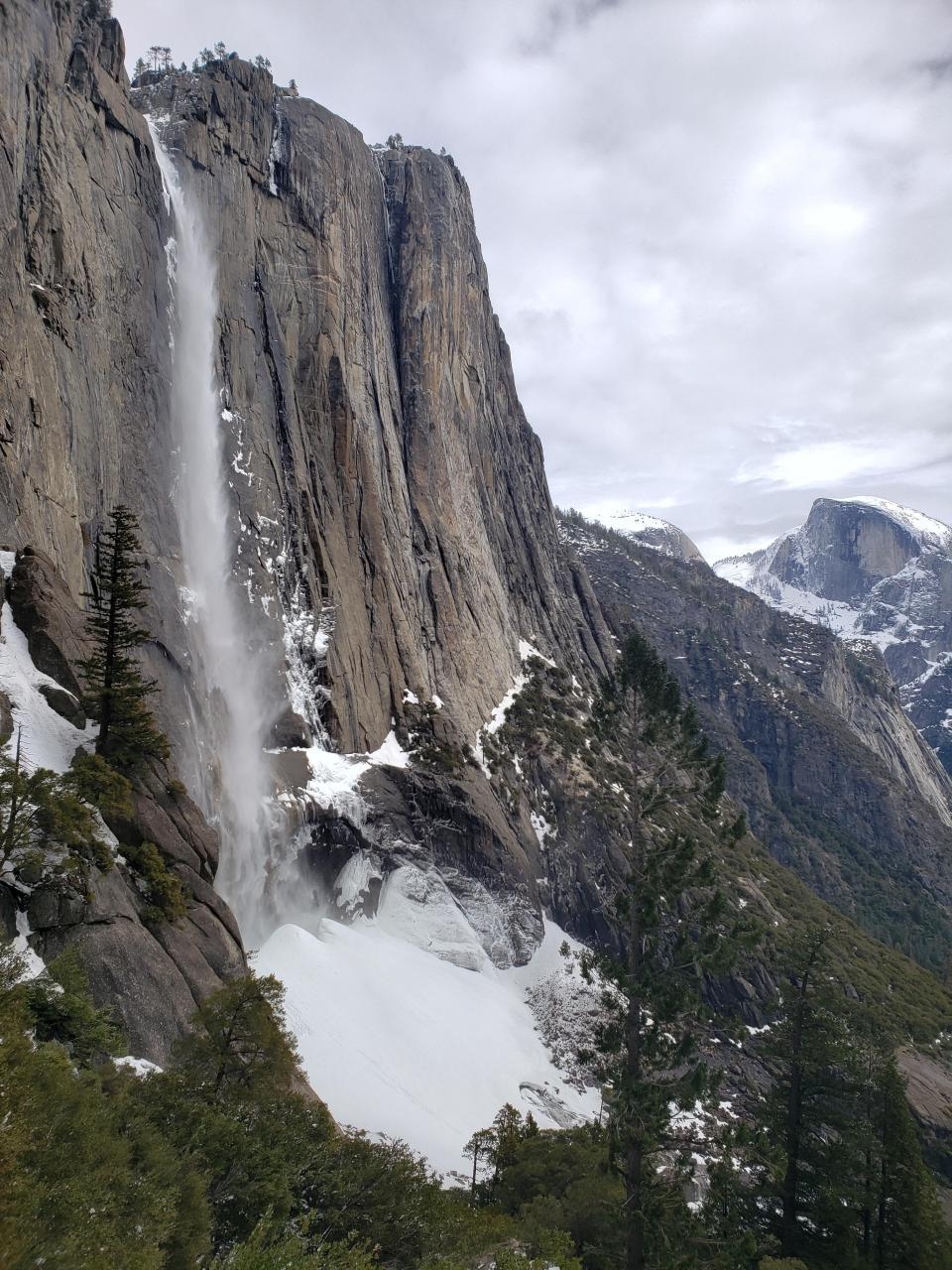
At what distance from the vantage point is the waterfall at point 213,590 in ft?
110

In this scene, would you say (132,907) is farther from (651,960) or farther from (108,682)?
(651,960)

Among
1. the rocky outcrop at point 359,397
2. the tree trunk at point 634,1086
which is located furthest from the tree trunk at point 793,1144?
the rocky outcrop at point 359,397

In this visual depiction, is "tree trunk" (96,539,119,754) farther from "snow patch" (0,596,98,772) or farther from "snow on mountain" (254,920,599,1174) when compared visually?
"snow on mountain" (254,920,599,1174)

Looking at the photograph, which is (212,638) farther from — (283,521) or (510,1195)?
(510,1195)

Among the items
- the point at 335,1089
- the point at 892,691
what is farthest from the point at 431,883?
the point at 892,691

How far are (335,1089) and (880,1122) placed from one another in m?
17.8

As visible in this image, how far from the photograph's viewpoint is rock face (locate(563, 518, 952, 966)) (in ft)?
360

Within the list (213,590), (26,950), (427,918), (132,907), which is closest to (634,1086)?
(132,907)

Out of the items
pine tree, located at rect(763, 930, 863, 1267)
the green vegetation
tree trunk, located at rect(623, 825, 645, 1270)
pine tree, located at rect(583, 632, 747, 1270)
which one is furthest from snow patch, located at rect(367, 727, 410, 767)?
the green vegetation

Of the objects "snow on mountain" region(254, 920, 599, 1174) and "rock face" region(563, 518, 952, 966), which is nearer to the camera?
"snow on mountain" region(254, 920, 599, 1174)

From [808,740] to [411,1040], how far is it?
11731cm

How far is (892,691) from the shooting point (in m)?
186

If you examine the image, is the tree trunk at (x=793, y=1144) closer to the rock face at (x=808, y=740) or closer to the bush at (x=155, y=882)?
the bush at (x=155, y=882)

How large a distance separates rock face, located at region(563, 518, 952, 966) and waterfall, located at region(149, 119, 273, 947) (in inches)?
2436
